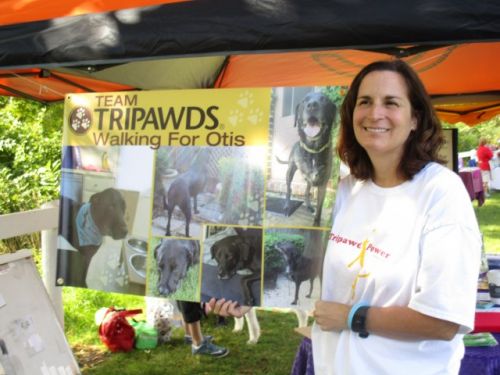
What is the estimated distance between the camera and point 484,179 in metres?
13.4

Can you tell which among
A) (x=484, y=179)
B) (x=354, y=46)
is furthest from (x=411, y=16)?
(x=484, y=179)

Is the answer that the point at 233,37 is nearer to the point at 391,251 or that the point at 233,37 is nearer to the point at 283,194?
the point at 283,194

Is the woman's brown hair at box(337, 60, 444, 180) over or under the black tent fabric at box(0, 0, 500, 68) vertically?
under

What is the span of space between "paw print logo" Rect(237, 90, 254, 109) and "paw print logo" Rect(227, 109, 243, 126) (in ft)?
0.08

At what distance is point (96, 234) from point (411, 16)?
4.33 ft

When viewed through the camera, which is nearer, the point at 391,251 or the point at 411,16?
the point at 391,251

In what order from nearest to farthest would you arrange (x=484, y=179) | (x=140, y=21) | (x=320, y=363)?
1. (x=320, y=363)
2. (x=140, y=21)
3. (x=484, y=179)

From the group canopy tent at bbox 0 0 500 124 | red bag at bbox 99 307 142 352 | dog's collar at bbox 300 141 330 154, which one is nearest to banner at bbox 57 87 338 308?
dog's collar at bbox 300 141 330 154

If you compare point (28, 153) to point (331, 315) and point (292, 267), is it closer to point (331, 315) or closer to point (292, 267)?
point (292, 267)

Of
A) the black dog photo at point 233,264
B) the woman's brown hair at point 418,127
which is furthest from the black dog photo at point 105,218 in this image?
the woman's brown hair at point 418,127

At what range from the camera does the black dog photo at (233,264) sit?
169 centimetres

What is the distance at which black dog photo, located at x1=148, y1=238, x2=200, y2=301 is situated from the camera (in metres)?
1.76

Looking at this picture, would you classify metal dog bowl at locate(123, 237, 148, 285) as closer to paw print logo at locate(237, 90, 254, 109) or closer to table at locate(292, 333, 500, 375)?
paw print logo at locate(237, 90, 254, 109)

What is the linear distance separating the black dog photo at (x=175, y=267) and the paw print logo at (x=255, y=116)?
1.53ft
